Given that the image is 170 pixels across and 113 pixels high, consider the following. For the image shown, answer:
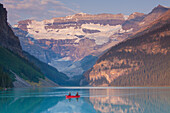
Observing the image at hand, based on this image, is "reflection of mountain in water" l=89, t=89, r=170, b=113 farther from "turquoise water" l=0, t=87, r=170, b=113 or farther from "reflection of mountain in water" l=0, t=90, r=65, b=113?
"reflection of mountain in water" l=0, t=90, r=65, b=113

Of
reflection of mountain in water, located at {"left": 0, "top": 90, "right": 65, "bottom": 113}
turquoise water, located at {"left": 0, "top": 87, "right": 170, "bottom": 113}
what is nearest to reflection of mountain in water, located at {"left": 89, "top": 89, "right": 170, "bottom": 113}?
turquoise water, located at {"left": 0, "top": 87, "right": 170, "bottom": 113}

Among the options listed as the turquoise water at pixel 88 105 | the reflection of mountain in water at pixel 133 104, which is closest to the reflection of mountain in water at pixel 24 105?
the turquoise water at pixel 88 105

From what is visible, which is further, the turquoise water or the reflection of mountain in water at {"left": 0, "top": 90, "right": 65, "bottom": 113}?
the reflection of mountain in water at {"left": 0, "top": 90, "right": 65, "bottom": 113}

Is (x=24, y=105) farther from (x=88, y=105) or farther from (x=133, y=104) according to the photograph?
(x=133, y=104)

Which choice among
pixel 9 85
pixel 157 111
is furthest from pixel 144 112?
pixel 9 85

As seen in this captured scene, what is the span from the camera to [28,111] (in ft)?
214

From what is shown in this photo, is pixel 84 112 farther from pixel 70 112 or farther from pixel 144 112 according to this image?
pixel 144 112

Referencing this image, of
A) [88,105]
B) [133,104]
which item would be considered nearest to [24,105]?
[88,105]

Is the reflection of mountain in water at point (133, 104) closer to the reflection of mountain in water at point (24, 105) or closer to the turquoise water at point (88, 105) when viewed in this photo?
the turquoise water at point (88, 105)

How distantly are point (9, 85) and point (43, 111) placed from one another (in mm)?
122945

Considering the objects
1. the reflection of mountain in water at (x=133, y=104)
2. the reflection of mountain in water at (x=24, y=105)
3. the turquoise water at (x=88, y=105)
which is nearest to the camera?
the reflection of mountain in water at (x=133, y=104)

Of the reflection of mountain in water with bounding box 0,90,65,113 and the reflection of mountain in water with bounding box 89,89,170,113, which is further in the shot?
the reflection of mountain in water with bounding box 0,90,65,113

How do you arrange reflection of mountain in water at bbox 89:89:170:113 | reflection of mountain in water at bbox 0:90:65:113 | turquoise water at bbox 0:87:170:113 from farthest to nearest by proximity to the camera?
reflection of mountain in water at bbox 0:90:65:113
turquoise water at bbox 0:87:170:113
reflection of mountain in water at bbox 89:89:170:113

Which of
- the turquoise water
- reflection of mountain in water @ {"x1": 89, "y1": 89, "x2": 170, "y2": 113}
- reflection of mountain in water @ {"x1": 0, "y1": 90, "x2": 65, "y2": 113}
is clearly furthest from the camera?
reflection of mountain in water @ {"x1": 0, "y1": 90, "x2": 65, "y2": 113}
